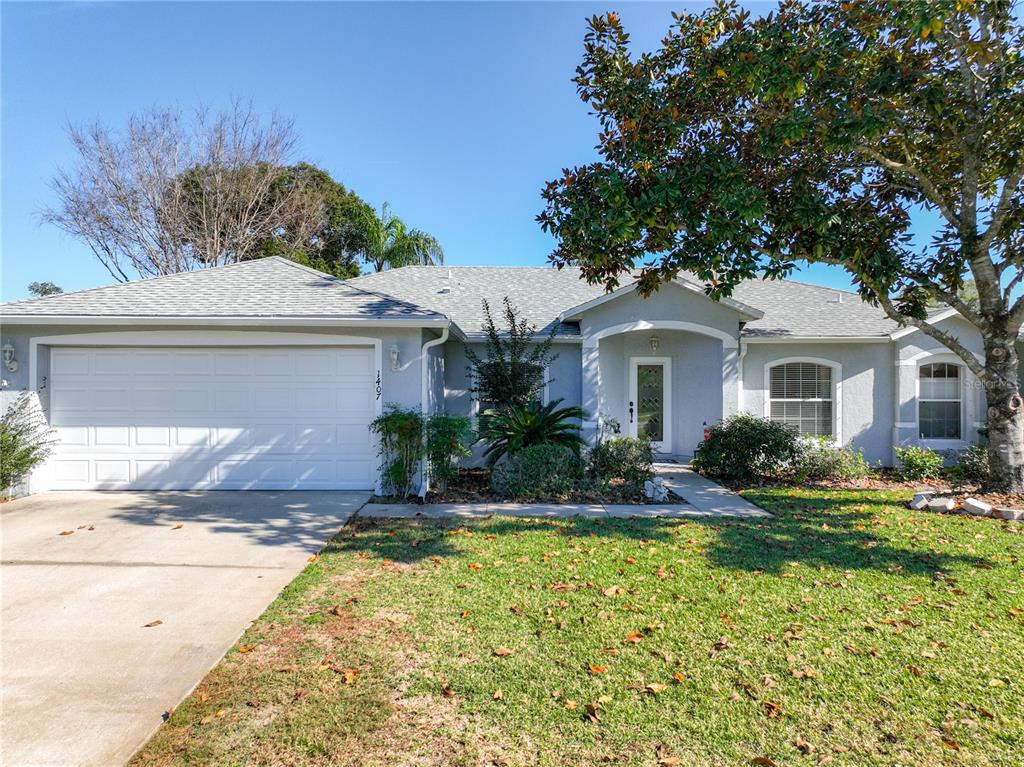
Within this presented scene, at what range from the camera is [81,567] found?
208 inches

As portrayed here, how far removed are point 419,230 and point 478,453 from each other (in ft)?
38.5

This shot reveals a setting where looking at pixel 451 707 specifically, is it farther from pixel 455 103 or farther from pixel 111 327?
pixel 455 103

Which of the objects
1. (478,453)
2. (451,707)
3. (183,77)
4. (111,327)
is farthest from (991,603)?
(183,77)

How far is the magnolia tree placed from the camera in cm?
682

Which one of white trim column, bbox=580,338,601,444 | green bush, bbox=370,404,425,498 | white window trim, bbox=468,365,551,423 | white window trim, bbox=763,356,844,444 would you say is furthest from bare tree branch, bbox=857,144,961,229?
green bush, bbox=370,404,425,498

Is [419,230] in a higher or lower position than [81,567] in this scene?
higher

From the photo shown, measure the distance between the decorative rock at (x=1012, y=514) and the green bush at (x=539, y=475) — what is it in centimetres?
606

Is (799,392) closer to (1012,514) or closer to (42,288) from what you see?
(1012,514)

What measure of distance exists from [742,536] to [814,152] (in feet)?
19.9

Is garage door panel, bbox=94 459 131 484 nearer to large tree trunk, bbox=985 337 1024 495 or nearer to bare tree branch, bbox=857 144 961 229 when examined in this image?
bare tree branch, bbox=857 144 961 229

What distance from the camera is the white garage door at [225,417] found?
873cm

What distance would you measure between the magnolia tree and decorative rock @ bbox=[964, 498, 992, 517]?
111 centimetres

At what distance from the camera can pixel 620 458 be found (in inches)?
376

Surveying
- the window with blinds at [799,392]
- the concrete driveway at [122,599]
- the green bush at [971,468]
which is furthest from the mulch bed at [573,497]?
the green bush at [971,468]
